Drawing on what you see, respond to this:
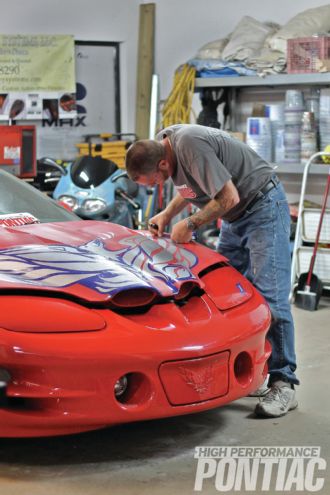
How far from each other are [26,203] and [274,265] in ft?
3.78

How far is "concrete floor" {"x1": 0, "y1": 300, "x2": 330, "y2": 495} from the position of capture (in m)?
2.91

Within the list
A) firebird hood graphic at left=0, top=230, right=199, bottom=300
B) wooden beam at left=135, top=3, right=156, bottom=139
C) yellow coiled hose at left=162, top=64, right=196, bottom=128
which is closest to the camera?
firebird hood graphic at left=0, top=230, right=199, bottom=300

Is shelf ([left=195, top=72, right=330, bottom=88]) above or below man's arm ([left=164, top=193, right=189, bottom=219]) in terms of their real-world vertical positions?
above

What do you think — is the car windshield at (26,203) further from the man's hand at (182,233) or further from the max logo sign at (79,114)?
the max logo sign at (79,114)

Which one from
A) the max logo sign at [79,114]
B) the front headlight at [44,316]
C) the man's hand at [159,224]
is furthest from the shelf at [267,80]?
the front headlight at [44,316]

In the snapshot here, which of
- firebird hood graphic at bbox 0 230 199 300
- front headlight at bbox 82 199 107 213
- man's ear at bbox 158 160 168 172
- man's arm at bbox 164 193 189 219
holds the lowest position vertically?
front headlight at bbox 82 199 107 213

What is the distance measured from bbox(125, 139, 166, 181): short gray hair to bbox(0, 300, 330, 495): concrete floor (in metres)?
1.03

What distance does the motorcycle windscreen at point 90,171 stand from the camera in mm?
6355

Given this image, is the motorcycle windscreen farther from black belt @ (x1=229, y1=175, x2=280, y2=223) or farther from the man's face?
the man's face

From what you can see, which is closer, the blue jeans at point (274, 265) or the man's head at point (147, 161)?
the man's head at point (147, 161)

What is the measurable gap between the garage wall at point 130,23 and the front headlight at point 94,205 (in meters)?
3.02

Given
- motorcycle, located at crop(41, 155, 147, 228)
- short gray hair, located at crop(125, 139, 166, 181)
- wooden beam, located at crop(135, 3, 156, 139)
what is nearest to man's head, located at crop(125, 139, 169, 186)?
short gray hair, located at crop(125, 139, 166, 181)

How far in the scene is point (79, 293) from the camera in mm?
3031

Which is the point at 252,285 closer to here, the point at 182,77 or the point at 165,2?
the point at 182,77
